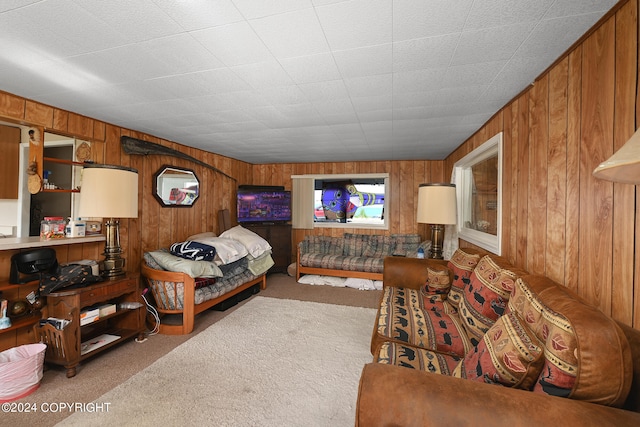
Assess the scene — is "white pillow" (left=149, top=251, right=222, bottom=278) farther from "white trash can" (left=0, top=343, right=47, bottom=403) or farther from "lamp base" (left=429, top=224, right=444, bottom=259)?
"lamp base" (left=429, top=224, right=444, bottom=259)

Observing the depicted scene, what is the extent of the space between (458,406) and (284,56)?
182cm

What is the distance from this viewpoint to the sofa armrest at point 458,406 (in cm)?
78

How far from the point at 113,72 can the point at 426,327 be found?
107 inches

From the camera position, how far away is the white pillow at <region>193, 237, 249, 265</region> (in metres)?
3.21

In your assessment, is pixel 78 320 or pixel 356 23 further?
pixel 78 320

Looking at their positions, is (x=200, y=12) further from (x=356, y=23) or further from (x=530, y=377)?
(x=530, y=377)

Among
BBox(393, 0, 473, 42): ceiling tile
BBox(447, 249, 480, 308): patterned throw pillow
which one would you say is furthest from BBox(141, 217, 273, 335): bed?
BBox(393, 0, 473, 42): ceiling tile

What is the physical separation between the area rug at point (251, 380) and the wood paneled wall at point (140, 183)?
139 centimetres

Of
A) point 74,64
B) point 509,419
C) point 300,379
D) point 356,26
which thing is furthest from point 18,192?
point 509,419

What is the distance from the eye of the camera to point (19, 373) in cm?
172

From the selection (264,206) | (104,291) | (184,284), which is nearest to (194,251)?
(184,284)

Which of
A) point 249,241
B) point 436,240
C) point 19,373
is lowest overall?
point 19,373

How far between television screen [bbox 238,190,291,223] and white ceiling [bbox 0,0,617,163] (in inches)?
88.2

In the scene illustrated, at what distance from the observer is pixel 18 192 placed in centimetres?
274
